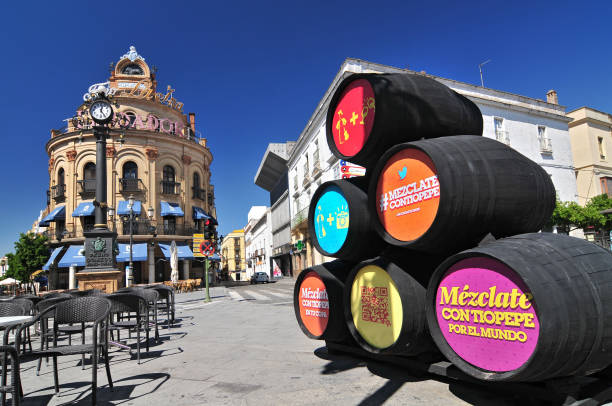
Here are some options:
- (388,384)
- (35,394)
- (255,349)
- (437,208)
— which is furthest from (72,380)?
(437,208)

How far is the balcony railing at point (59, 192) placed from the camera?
31016mm

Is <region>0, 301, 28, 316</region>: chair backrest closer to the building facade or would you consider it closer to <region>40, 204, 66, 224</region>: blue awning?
<region>40, 204, 66, 224</region>: blue awning

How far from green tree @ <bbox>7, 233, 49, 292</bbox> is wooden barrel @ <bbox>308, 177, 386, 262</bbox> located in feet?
112

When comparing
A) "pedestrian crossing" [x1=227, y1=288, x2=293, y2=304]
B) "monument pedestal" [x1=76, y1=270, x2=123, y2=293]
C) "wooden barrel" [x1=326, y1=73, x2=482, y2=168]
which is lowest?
"pedestrian crossing" [x1=227, y1=288, x2=293, y2=304]

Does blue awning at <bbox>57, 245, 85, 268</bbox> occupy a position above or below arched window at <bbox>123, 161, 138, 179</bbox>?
below

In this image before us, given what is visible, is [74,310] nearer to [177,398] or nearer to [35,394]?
[35,394]

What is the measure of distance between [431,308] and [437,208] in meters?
0.76

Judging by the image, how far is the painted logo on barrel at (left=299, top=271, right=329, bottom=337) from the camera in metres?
4.34

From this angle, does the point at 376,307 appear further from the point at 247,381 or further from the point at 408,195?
the point at 247,381

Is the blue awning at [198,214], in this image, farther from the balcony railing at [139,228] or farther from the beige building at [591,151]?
the beige building at [591,151]

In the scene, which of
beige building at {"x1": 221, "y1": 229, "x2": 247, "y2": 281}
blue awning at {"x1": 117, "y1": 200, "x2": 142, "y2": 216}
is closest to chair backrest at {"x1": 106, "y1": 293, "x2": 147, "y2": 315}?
blue awning at {"x1": 117, "y1": 200, "x2": 142, "y2": 216}

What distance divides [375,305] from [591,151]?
32.5 meters

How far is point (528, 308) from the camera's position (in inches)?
94.0

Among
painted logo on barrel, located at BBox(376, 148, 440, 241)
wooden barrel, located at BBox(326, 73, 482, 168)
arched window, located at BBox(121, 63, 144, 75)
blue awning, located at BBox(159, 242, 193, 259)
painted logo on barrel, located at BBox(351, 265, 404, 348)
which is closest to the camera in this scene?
painted logo on barrel, located at BBox(376, 148, 440, 241)
